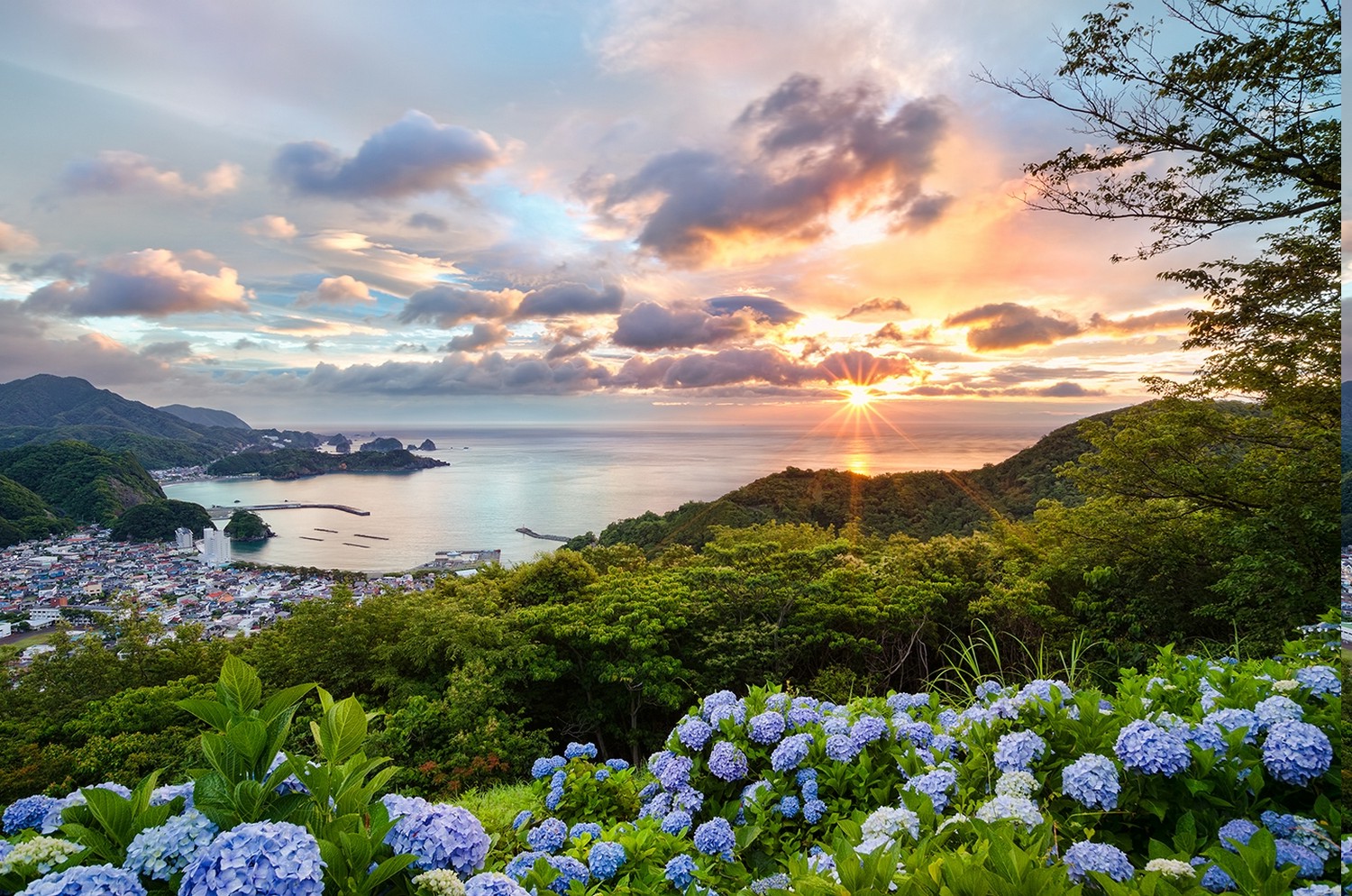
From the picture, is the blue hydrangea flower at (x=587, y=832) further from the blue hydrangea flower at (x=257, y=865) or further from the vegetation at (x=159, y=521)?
the vegetation at (x=159, y=521)

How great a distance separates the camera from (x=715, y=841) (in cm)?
149

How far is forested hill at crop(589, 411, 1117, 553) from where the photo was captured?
1192 centimetres

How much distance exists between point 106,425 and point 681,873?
12.4m

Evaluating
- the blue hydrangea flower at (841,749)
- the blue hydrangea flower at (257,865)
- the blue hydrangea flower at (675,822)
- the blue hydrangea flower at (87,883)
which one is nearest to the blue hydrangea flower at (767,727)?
the blue hydrangea flower at (841,749)

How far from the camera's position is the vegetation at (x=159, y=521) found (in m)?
7.23

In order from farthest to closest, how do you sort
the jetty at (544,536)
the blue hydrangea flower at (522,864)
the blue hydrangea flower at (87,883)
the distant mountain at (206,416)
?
the jetty at (544,536) → the distant mountain at (206,416) → the blue hydrangea flower at (522,864) → the blue hydrangea flower at (87,883)

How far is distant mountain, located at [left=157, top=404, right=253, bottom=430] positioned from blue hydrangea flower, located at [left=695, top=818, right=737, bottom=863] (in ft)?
39.4

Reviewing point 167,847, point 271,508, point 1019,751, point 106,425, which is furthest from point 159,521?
point 1019,751

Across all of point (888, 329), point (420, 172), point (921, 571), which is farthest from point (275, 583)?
point (888, 329)

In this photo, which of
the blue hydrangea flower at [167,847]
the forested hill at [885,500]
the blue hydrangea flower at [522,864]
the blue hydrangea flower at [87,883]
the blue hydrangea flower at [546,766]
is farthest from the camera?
the forested hill at [885,500]

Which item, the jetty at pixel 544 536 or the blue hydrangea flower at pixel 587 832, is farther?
the jetty at pixel 544 536

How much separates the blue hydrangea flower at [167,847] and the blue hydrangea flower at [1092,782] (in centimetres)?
161

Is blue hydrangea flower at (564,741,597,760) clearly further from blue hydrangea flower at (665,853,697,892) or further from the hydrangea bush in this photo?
blue hydrangea flower at (665,853,697,892)

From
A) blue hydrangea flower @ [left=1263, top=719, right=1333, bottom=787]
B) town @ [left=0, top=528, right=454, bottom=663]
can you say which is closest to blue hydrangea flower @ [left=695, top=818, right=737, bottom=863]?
blue hydrangea flower @ [left=1263, top=719, right=1333, bottom=787]
